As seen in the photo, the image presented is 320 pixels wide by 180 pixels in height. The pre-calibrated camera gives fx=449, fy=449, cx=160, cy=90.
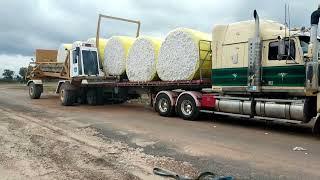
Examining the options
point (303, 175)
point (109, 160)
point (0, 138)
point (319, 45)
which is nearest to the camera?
point (303, 175)

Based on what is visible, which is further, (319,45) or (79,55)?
(79,55)

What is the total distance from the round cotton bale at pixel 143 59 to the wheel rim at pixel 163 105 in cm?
142

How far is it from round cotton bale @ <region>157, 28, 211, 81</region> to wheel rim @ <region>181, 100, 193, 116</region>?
83 cm

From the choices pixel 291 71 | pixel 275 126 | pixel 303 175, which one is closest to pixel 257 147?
pixel 303 175

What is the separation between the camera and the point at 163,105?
641 inches

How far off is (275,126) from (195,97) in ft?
8.94

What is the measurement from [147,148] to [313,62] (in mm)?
4969

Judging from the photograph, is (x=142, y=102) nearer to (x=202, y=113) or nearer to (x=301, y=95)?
(x=202, y=113)

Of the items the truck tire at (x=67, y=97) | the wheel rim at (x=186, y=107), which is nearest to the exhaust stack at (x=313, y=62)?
the wheel rim at (x=186, y=107)

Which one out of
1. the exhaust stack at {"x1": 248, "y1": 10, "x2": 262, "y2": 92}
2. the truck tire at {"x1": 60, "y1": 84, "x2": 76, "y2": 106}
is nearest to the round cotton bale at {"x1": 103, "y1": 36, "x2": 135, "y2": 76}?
the truck tire at {"x1": 60, "y1": 84, "x2": 76, "y2": 106}

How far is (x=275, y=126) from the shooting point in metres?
13.9

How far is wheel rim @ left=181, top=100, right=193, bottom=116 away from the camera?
1509cm

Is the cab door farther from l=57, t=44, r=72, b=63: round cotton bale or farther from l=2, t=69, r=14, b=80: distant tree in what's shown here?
l=2, t=69, r=14, b=80: distant tree

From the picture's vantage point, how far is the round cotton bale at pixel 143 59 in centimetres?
1739
